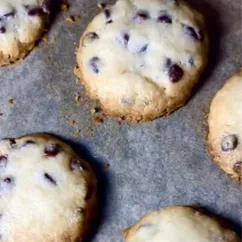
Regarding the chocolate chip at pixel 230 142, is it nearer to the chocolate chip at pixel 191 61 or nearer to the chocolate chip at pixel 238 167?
the chocolate chip at pixel 238 167

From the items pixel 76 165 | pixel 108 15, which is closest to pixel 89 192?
pixel 76 165

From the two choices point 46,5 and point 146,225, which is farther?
point 46,5

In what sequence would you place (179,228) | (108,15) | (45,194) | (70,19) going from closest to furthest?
(179,228) < (45,194) < (108,15) < (70,19)

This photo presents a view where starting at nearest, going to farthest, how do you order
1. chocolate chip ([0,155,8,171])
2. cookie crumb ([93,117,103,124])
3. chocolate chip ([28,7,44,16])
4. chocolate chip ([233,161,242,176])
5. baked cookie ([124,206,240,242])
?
baked cookie ([124,206,240,242]) < chocolate chip ([233,161,242,176]) < chocolate chip ([0,155,8,171]) < cookie crumb ([93,117,103,124]) < chocolate chip ([28,7,44,16])

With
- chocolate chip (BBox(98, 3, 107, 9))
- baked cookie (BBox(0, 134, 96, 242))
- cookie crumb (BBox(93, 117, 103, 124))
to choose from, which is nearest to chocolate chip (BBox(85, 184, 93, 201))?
baked cookie (BBox(0, 134, 96, 242))

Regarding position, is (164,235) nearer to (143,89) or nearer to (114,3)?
(143,89)

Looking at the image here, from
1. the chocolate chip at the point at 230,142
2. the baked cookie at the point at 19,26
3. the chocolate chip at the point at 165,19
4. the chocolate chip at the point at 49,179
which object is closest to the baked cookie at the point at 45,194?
the chocolate chip at the point at 49,179

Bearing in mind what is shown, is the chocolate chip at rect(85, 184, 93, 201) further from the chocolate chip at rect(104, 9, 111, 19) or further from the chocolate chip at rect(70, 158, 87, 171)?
the chocolate chip at rect(104, 9, 111, 19)

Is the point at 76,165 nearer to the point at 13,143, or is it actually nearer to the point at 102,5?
the point at 13,143
